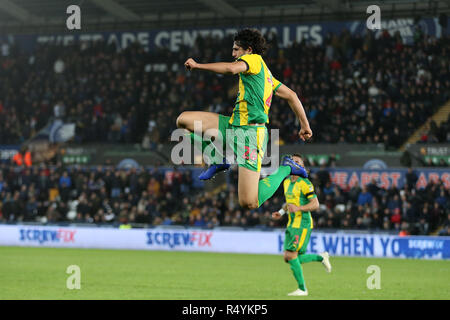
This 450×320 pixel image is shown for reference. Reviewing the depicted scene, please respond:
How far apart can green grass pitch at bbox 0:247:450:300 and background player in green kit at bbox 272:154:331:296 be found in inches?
20.9

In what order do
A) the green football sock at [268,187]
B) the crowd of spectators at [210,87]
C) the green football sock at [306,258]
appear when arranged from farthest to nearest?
the crowd of spectators at [210,87]
the green football sock at [306,258]
the green football sock at [268,187]

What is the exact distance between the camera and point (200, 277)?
51.7 ft

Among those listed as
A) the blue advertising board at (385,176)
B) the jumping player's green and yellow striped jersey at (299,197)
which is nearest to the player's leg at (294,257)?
the jumping player's green and yellow striped jersey at (299,197)

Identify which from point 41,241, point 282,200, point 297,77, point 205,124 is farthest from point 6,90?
point 205,124

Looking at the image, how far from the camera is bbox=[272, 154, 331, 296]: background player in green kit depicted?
41.1 feet

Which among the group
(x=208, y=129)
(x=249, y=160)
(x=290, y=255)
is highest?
(x=208, y=129)

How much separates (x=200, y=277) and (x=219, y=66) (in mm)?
8926

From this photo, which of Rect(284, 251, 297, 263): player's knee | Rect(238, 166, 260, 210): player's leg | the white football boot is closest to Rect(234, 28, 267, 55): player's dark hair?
Rect(238, 166, 260, 210): player's leg

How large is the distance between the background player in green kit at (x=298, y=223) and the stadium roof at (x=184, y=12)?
19.3 metres

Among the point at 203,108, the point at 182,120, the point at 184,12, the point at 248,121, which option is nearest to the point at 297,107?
the point at 248,121

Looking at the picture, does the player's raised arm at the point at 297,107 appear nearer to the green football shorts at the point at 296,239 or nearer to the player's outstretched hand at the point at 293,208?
the player's outstretched hand at the point at 293,208

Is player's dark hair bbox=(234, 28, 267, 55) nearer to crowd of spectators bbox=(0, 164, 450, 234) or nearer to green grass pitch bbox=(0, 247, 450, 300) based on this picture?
green grass pitch bbox=(0, 247, 450, 300)

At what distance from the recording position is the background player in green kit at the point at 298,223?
1252 cm

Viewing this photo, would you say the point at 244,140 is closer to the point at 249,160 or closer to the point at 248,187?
the point at 249,160
